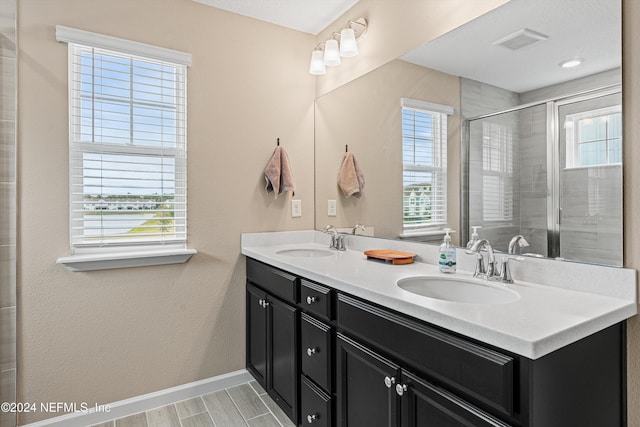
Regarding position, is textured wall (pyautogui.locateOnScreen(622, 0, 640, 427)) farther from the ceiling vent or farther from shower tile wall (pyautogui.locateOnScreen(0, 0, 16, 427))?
shower tile wall (pyautogui.locateOnScreen(0, 0, 16, 427))

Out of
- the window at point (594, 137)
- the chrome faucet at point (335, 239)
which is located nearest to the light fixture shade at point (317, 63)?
the chrome faucet at point (335, 239)

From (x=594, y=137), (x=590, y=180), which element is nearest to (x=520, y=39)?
(x=594, y=137)

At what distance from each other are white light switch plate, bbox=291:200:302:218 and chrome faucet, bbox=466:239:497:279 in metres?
1.38

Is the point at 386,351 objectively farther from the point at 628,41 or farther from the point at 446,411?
the point at 628,41

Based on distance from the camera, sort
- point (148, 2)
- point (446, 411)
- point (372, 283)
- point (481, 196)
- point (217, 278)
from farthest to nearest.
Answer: point (217, 278) → point (148, 2) → point (481, 196) → point (372, 283) → point (446, 411)

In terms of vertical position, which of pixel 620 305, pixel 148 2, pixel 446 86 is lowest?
pixel 620 305

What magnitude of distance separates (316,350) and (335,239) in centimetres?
88

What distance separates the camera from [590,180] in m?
1.22

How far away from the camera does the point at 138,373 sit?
6.86ft

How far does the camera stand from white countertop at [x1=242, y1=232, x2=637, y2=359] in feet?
2.83

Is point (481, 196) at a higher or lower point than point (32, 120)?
lower

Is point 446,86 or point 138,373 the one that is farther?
point 138,373

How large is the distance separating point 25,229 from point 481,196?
2.22 meters

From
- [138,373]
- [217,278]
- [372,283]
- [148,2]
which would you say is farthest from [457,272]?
[148,2]
